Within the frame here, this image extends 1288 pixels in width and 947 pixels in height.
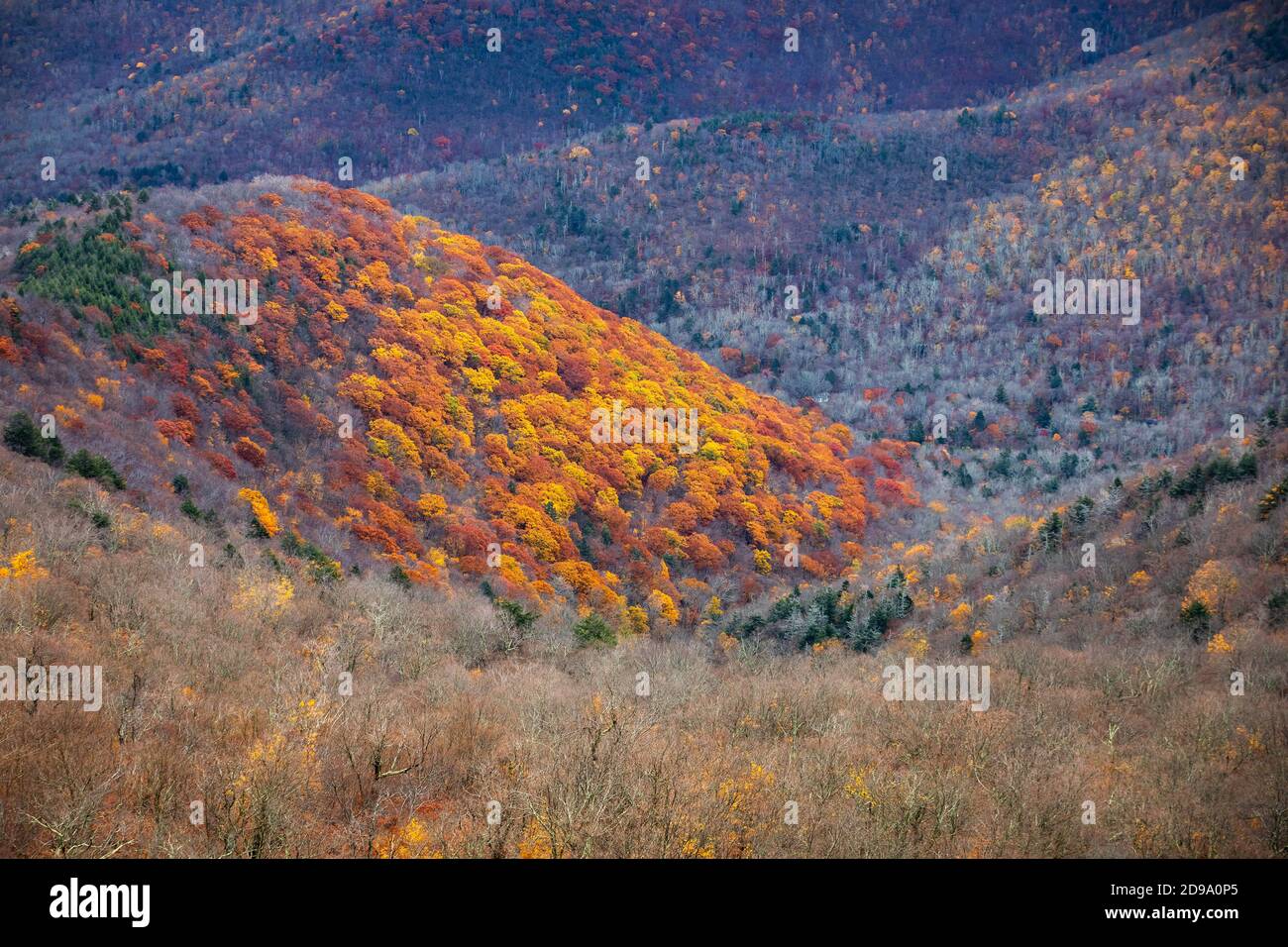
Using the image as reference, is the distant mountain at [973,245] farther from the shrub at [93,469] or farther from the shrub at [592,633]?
the shrub at [93,469]

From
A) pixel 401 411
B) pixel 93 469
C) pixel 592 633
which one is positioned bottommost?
pixel 592 633

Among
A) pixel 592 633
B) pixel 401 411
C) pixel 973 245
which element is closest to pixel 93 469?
pixel 592 633

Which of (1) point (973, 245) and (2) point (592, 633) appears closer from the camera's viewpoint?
(2) point (592, 633)

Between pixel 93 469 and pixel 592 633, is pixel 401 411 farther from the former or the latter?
pixel 592 633

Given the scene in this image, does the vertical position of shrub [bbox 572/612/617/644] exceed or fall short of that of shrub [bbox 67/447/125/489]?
it falls short

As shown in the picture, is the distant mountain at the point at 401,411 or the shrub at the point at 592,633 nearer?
the shrub at the point at 592,633

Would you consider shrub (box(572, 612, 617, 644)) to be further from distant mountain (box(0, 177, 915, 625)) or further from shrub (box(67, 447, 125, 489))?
shrub (box(67, 447, 125, 489))

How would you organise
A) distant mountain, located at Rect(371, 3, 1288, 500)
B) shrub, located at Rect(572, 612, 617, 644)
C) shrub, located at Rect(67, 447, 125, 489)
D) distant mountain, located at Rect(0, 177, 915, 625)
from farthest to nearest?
distant mountain, located at Rect(371, 3, 1288, 500)
distant mountain, located at Rect(0, 177, 915, 625)
shrub, located at Rect(572, 612, 617, 644)
shrub, located at Rect(67, 447, 125, 489)

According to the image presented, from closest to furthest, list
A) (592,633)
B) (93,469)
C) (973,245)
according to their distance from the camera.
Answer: (93,469), (592,633), (973,245)

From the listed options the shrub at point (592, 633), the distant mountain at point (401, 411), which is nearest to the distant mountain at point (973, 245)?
the distant mountain at point (401, 411)

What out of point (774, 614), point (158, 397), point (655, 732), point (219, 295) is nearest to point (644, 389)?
point (774, 614)

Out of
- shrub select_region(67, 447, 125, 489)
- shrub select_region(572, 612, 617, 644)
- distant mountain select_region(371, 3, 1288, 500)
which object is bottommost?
shrub select_region(572, 612, 617, 644)

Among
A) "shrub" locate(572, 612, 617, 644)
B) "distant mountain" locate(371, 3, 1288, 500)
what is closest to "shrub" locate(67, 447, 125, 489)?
"shrub" locate(572, 612, 617, 644)
